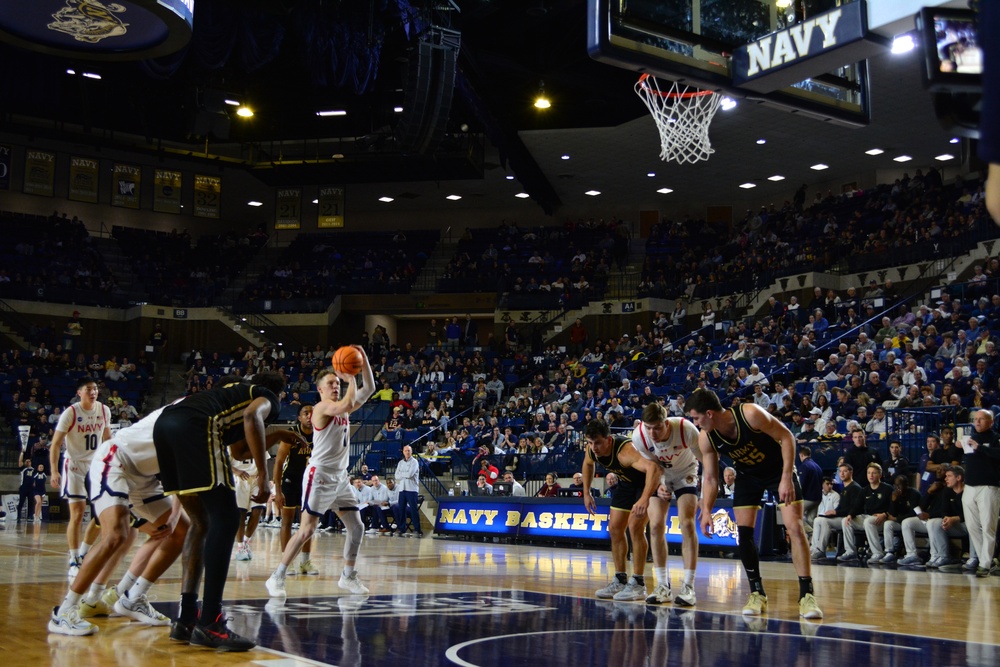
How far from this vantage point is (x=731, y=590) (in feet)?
33.6

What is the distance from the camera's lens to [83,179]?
38.0 meters

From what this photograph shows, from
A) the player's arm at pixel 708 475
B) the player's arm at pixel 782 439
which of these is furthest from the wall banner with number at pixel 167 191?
the player's arm at pixel 782 439

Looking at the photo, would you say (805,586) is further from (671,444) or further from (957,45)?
(957,45)

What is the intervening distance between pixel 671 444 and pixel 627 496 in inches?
32.8

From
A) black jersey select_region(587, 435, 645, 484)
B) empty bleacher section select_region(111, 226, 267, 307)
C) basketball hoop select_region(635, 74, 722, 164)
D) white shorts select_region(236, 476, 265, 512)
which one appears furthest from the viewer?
empty bleacher section select_region(111, 226, 267, 307)

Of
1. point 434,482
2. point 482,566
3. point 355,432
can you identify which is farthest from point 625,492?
point 355,432

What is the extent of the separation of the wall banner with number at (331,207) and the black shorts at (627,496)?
30404mm

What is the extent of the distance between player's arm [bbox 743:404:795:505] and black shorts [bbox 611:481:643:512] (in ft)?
5.74

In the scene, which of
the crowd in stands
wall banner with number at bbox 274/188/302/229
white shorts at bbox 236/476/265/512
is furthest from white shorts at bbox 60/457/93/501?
wall banner with number at bbox 274/188/302/229

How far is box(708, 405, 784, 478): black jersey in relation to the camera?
8.09 m

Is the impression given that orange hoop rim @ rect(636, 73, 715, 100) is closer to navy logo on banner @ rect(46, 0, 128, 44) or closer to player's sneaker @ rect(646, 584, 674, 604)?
player's sneaker @ rect(646, 584, 674, 604)

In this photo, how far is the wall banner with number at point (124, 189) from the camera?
3869 centimetres

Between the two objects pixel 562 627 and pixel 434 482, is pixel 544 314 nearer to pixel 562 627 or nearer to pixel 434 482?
pixel 434 482

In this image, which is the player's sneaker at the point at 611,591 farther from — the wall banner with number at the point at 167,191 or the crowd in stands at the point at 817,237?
the wall banner with number at the point at 167,191
